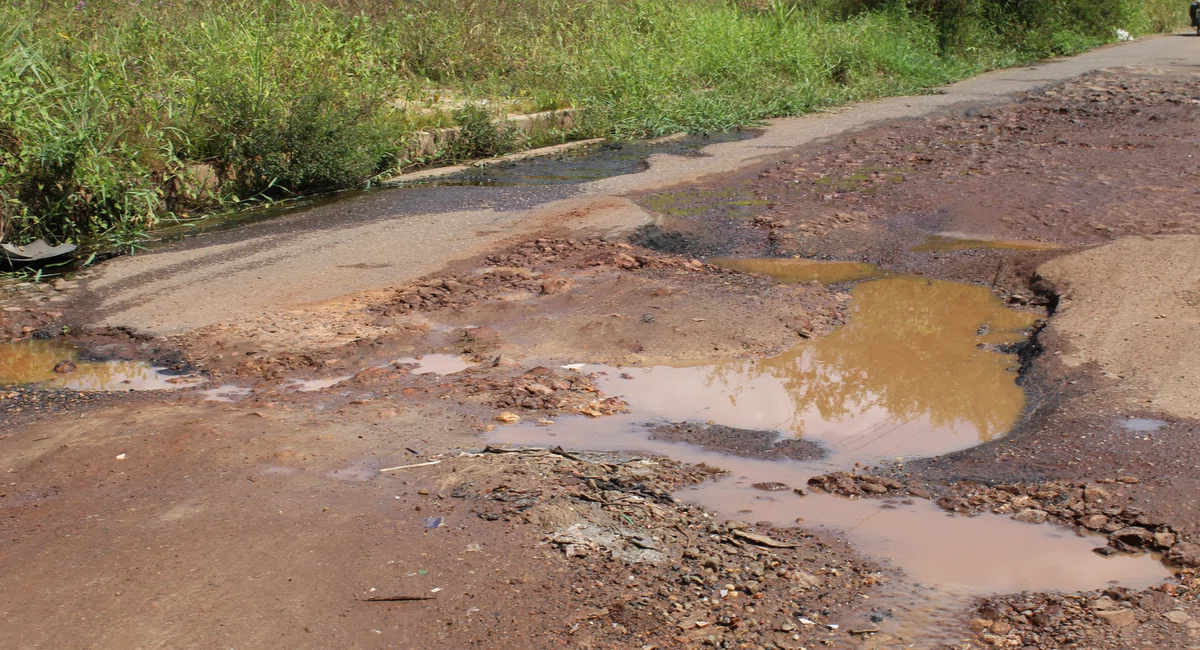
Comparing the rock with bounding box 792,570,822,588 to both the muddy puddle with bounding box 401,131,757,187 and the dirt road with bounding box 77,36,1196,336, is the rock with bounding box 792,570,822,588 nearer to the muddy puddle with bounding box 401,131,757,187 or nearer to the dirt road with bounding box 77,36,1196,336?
the dirt road with bounding box 77,36,1196,336

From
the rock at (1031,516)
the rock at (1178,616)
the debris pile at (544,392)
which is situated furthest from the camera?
the debris pile at (544,392)

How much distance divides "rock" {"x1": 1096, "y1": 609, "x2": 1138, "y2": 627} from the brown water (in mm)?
3340

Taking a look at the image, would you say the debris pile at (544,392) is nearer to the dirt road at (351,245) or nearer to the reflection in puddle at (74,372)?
the reflection in puddle at (74,372)

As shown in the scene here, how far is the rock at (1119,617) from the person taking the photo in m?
2.55

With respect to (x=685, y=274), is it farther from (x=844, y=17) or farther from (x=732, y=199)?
(x=844, y=17)

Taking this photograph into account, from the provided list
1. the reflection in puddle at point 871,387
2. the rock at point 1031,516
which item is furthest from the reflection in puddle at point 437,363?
the rock at point 1031,516

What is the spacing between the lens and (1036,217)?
668 centimetres

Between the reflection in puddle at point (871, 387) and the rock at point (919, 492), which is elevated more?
the rock at point (919, 492)

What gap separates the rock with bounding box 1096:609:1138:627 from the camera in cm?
255

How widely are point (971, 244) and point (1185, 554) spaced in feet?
12.2

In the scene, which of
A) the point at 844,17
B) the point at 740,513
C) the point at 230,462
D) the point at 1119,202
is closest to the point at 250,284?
the point at 230,462

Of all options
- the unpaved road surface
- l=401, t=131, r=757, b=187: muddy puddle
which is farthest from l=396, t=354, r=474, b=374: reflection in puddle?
l=401, t=131, r=757, b=187: muddy puddle

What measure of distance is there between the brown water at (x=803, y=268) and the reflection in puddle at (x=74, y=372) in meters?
3.08

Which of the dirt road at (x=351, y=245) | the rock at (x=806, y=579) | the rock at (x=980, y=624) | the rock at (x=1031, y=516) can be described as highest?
the dirt road at (x=351, y=245)
